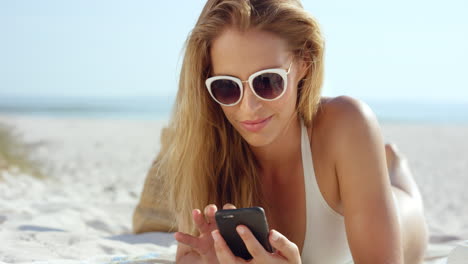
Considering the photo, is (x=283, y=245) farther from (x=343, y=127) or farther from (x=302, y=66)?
(x=302, y=66)

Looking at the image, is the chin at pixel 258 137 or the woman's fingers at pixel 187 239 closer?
the woman's fingers at pixel 187 239

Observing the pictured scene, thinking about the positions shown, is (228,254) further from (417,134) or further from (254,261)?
(417,134)

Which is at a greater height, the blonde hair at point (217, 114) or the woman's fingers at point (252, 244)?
the blonde hair at point (217, 114)

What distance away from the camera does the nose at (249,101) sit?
216cm

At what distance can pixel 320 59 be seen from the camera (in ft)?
7.84

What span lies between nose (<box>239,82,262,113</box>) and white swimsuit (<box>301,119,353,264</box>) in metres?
0.42

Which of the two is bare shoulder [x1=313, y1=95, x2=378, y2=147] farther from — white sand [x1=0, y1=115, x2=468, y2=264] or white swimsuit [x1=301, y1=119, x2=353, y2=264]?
white sand [x1=0, y1=115, x2=468, y2=264]

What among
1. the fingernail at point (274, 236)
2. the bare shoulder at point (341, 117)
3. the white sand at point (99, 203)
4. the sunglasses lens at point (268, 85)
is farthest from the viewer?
the white sand at point (99, 203)

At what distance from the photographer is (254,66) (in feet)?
7.02

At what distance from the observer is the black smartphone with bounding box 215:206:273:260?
5.95 ft

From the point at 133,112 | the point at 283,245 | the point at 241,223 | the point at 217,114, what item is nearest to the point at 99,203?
the point at 217,114

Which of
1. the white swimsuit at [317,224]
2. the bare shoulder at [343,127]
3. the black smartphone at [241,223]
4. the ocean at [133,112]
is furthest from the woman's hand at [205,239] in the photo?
the ocean at [133,112]

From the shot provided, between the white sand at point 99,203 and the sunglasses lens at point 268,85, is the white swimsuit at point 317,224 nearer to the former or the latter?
the sunglasses lens at point 268,85

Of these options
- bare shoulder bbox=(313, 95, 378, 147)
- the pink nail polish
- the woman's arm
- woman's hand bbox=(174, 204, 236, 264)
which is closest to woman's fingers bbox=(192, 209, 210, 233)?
woman's hand bbox=(174, 204, 236, 264)
